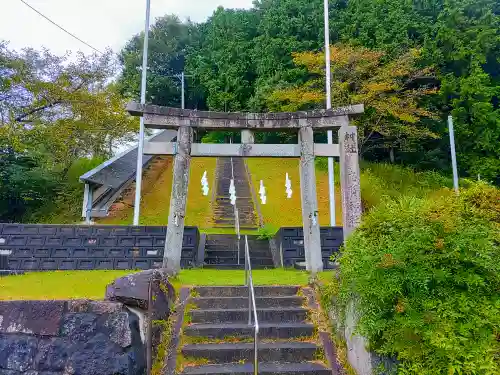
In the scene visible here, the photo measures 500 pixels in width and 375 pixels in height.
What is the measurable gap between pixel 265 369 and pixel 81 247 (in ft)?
21.7

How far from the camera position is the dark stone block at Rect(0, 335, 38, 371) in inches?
173

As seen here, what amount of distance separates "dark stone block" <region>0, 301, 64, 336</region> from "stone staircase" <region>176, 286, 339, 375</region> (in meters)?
1.42

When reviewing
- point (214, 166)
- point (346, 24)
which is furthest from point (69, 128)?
point (346, 24)

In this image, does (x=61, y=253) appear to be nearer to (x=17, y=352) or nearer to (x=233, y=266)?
(x=233, y=266)

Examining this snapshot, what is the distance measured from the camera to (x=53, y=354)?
14.4ft

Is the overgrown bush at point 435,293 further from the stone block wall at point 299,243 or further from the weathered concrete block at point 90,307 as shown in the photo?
the stone block wall at point 299,243

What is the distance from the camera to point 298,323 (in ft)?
17.4

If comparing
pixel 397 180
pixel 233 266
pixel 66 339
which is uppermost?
pixel 397 180

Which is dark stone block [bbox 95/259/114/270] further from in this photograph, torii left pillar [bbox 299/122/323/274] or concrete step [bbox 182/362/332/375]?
concrete step [bbox 182/362/332/375]

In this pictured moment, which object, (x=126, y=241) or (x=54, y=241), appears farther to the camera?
(x=126, y=241)

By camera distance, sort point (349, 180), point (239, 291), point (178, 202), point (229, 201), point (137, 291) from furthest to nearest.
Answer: point (229, 201) < point (349, 180) < point (178, 202) < point (239, 291) < point (137, 291)

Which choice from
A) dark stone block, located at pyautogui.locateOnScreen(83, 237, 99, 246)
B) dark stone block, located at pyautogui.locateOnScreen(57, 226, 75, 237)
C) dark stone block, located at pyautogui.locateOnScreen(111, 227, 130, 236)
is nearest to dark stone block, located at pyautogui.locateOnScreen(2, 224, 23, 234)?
dark stone block, located at pyautogui.locateOnScreen(57, 226, 75, 237)

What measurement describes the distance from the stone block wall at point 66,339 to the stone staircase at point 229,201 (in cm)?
1020

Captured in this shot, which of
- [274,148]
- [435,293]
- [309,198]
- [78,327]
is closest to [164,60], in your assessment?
[274,148]
